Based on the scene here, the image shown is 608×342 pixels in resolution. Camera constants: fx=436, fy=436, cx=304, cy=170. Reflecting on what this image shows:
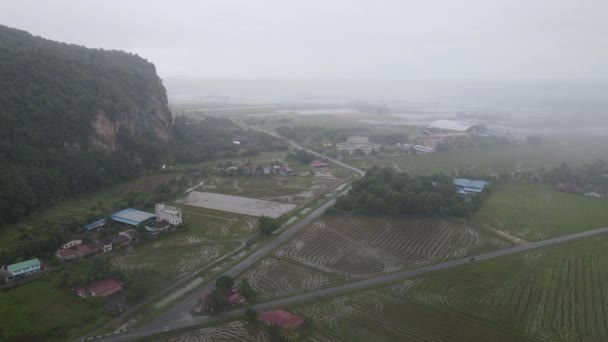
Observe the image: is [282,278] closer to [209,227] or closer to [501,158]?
[209,227]

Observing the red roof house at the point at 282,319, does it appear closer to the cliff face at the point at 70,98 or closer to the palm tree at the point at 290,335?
the palm tree at the point at 290,335

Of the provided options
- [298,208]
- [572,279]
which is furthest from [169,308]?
[572,279]

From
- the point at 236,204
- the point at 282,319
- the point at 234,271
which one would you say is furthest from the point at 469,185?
the point at 282,319

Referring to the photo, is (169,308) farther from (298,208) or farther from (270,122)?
(270,122)

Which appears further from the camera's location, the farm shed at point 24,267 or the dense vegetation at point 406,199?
the dense vegetation at point 406,199

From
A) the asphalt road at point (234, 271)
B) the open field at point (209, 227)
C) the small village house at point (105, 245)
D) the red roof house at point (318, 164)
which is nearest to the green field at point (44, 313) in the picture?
the asphalt road at point (234, 271)

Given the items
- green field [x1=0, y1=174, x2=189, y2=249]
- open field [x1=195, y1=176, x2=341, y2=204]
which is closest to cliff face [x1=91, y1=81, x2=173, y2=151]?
green field [x1=0, y1=174, x2=189, y2=249]

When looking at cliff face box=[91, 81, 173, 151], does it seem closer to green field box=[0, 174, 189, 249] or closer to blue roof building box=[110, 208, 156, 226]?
green field box=[0, 174, 189, 249]
